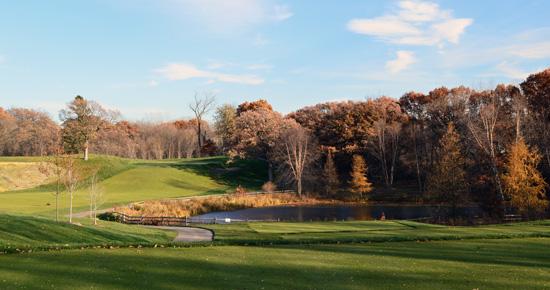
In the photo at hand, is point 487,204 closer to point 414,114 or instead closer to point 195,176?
point 414,114

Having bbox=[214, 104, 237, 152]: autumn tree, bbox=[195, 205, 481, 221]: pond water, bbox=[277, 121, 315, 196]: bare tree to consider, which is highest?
bbox=[214, 104, 237, 152]: autumn tree

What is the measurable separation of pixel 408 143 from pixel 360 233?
167 feet

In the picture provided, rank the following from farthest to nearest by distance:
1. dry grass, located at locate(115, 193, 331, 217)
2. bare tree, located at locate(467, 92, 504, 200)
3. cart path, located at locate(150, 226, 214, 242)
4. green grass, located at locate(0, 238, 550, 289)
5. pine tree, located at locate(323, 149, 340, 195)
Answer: pine tree, located at locate(323, 149, 340, 195), dry grass, located at locate(115, 193, 331, 217), bare tree, located at locate(467, 92, 504, 200), cart path, located at locate(150, 226, 214, 242), green grass, located at locate(0, 238, 550, 289)

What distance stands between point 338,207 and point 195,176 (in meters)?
33.4

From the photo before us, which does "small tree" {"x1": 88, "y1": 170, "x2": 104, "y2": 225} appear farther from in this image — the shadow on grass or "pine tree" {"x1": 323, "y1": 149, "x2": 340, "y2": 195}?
"pine tree" {"x1": 323, "y1": 149, "x2": 340, "y2": 195}

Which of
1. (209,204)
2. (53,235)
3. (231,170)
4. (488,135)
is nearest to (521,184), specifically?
(488,135)

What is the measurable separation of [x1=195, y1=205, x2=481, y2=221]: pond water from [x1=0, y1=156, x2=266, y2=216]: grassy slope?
1506 cm

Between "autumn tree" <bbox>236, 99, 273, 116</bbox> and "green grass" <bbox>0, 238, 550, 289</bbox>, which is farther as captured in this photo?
"autumn tree" <bbox>236, 99, 273, 116</bbox>

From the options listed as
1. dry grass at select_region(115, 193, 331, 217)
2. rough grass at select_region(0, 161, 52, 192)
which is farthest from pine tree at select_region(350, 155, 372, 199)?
rough grass at select_region(0, 161, 52, 192)

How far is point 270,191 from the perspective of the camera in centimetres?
7444

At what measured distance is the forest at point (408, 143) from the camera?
50.7 meters

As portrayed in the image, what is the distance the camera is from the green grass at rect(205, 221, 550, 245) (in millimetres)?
25219

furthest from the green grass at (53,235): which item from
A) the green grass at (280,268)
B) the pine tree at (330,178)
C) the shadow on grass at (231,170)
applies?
the shadow on grass at (231,170)

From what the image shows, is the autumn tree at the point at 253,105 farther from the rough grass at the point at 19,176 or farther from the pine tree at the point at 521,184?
the pine tree at the point at 521,184
